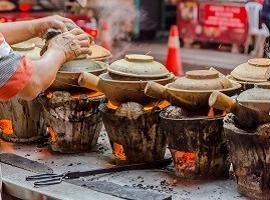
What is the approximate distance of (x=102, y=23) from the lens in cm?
1065

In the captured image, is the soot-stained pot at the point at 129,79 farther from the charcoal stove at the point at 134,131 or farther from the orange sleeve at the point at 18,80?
the orange sleeve at the point at 18,80

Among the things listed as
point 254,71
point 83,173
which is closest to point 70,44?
point 83,173

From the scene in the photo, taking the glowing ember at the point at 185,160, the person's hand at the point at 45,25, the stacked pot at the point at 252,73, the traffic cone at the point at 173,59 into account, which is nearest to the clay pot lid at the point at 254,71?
the stacked pot at the point at 252,73

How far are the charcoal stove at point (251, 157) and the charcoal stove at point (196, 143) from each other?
149mm

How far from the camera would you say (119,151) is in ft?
11.8

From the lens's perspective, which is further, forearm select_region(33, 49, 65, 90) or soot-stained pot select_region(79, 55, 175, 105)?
soot-stained pot select_region(79, 55, 175, 105)

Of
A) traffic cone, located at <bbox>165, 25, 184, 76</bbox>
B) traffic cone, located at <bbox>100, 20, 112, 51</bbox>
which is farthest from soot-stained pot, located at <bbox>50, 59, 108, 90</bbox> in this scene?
traffic cone, located at <bbox>100, 20, 112, 51</bbox>

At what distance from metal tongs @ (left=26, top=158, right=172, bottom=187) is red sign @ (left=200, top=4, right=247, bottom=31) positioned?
24.1 ft

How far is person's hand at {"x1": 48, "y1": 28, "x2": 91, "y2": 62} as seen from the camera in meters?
3.05

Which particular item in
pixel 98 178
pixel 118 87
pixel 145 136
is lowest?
pixel 98 178

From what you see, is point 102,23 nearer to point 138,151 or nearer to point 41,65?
point 138,151

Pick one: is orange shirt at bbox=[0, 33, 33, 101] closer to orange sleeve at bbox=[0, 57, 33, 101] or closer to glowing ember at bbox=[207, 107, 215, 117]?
orange sleeve at bbox=[0, 57, 33, 101]

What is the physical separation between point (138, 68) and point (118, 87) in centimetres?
15

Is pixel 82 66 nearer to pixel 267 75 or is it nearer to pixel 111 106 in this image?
pixel 111 106
